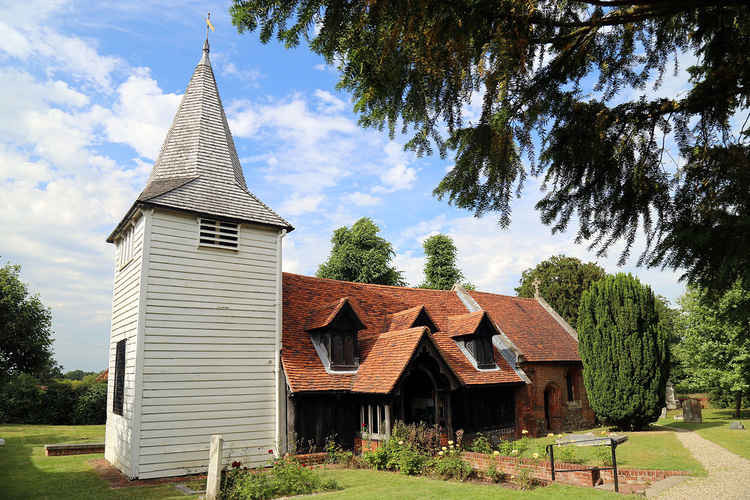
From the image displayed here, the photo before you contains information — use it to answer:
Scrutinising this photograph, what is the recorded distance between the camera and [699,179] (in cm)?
509

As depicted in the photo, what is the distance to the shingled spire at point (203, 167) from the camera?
1606 cm

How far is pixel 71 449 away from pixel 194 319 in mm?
9585

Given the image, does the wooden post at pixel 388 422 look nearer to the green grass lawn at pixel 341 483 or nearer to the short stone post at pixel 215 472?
the green grass lawn at pixel 341 483

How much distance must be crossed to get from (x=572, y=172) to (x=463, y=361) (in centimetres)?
1544

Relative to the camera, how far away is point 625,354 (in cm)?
2130

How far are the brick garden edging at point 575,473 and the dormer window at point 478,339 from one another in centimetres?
722

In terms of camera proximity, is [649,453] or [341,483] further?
[649,453]

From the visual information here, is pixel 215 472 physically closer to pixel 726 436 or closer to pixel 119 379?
pixel 119 379

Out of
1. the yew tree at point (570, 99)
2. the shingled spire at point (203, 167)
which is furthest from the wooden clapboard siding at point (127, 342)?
the yew tree at point (570, 99)

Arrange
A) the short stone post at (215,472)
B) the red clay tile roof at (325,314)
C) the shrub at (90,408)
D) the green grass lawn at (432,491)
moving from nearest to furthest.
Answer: the green grass lawn at (432,491) → the short stone post at (215,472) → the red clay tile roof at (325,314) → the shrub at (90,408)

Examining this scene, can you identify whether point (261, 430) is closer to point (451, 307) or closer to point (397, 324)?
point (397, 324)

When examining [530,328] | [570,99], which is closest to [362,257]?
[530,328]

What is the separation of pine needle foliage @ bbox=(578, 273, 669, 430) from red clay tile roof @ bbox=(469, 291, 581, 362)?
238cm

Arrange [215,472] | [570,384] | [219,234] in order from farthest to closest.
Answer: [570,384], [219,234], [215,472]
